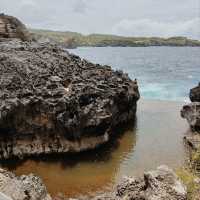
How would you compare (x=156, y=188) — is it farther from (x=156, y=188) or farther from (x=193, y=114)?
(x=193, y=114)

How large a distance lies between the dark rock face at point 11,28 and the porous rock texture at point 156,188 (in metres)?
31.7

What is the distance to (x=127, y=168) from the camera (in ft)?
80.2

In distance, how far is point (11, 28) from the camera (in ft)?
144

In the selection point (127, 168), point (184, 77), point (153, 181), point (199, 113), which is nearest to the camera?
point (153, 181)

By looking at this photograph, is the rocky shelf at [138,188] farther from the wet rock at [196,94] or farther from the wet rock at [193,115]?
the wet rock at [196,94]

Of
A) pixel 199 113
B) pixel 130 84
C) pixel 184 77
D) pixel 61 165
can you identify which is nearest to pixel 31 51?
pixel 130 84

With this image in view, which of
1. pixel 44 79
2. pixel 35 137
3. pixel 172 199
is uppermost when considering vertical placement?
pixel 44 79

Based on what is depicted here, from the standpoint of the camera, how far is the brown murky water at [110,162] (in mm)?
22109

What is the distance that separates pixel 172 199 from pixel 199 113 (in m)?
20.3

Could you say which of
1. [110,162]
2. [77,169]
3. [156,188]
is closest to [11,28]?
[110,162]

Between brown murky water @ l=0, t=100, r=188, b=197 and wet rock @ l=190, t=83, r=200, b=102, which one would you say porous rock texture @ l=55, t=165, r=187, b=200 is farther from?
wet rock @ l=190, t=83, r=200, b=102

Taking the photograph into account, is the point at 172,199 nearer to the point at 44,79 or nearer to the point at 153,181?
the point at 153,181

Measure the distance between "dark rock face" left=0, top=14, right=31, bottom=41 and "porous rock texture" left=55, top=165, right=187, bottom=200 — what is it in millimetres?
31714

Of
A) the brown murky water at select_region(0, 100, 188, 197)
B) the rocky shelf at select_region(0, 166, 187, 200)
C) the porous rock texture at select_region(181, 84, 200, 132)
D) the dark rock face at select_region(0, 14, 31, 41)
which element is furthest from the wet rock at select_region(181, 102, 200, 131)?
the dark rock face at select_region(0, 14, 31, 41)
